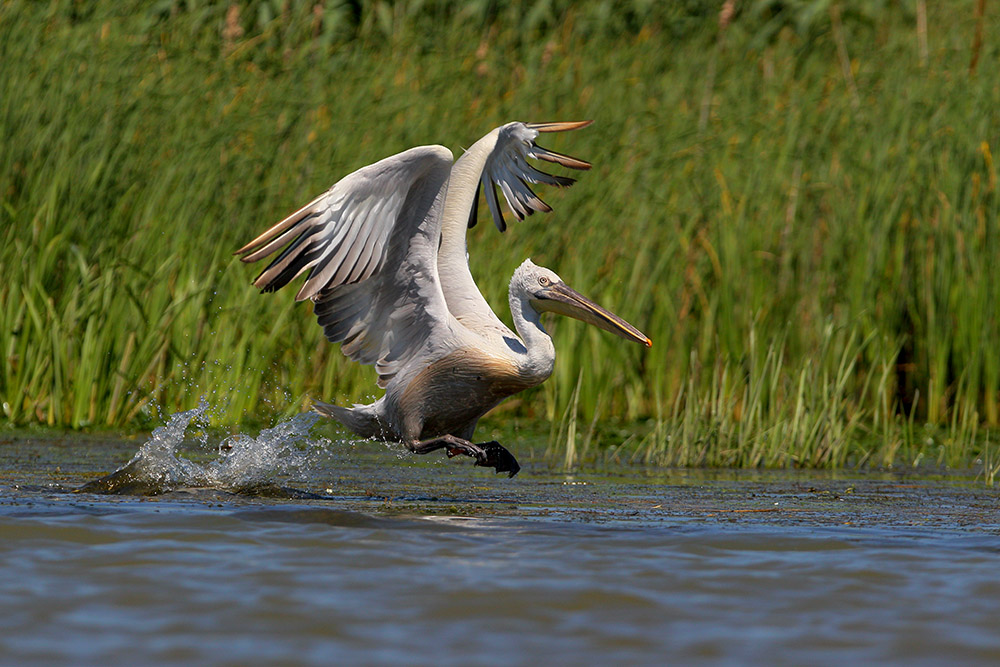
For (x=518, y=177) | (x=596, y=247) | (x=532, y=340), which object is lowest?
(x=532, y=340)

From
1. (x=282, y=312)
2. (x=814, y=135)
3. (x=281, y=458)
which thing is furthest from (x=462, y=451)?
(x=814, y=135)

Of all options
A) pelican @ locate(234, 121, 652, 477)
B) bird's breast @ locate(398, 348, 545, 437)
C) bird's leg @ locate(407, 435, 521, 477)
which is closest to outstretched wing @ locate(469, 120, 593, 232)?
pelican @ locate(234, 121, 652, 477)

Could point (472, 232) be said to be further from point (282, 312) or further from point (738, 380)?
point (738, 380)

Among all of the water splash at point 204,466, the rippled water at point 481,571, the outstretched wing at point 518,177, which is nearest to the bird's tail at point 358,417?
the water splash at point 204,466

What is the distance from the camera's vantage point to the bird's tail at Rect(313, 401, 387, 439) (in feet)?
20.5

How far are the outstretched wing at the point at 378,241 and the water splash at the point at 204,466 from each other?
653 mm

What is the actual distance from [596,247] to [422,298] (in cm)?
217

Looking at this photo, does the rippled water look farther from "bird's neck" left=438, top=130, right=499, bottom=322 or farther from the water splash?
"bird's neck" left=438, top=130, right=499, bottom=322

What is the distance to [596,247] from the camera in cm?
792

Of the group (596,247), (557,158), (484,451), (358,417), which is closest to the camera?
(484,451)

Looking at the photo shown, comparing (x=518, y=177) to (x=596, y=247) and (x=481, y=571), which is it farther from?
(x=481, y=571)

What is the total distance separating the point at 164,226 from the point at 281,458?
2044 mm

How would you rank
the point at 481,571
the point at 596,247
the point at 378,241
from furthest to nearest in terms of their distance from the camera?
the point at 596,247 → the point at 378,241 → the point at 481,571

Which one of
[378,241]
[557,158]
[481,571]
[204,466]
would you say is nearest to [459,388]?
[378,241]
